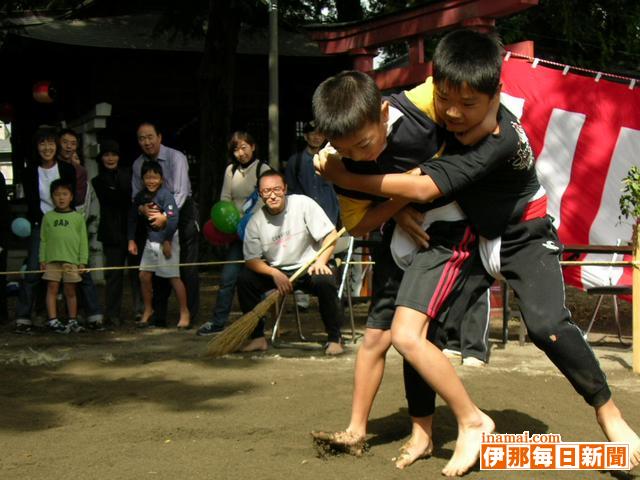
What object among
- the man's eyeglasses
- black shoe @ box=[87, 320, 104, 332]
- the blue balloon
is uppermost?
the man's eyeglasses

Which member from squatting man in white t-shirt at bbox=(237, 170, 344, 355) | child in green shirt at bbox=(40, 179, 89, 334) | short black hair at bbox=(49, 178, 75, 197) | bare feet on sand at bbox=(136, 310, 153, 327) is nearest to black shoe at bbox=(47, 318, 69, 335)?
child in green shirt at bbox=(40, 179, 89, 334)

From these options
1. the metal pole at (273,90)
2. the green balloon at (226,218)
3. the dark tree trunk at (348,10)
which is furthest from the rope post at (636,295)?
the dark tree trunk at (348,10)

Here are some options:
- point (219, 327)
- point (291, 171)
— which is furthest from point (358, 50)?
point (219, 327)

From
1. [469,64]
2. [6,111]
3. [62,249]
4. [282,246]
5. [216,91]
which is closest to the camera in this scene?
[469,64]

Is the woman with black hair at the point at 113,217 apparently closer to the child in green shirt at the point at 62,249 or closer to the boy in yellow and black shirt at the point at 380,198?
the child in green shirt at the point at 62,249

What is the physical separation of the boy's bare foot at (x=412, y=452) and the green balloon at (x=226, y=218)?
160 inches

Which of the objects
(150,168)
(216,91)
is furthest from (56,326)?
(216,91)

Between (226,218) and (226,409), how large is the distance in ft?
9.91

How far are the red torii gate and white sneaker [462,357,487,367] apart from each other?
3517mm

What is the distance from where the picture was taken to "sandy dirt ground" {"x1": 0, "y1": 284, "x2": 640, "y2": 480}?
3863 millimetres

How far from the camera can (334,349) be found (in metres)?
6.75

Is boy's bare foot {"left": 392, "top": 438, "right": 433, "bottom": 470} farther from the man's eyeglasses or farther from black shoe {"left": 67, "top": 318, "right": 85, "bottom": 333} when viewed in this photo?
black shoe {"left": 67, "top": 318, "right": 85, "bottom": 333}

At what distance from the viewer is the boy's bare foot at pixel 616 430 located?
11.8ft

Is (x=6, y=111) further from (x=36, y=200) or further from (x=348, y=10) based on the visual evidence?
(x=36, y=200)
